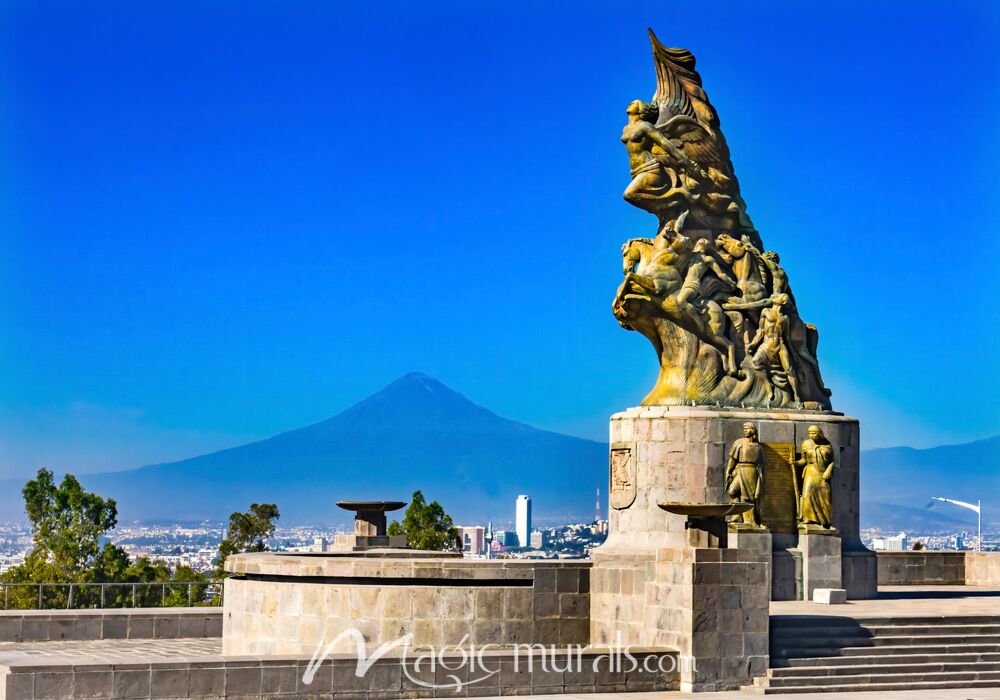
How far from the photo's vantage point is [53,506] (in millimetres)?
44250

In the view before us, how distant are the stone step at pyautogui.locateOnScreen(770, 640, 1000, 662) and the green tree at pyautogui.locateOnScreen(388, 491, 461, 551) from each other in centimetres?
2336

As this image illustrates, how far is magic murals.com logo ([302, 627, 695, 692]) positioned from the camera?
1881 centimetres

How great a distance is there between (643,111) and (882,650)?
A: 1088 cm

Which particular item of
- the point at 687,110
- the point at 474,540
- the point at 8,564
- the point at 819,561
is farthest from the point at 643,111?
the point at 8,564

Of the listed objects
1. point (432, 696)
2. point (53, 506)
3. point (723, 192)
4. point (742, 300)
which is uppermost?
point (723, 192)

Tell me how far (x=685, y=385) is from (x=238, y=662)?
1075cm

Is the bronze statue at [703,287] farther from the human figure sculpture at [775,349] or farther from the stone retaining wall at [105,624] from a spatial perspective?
the stone retaining wall at [105,624]

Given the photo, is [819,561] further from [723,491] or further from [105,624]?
[105,624]

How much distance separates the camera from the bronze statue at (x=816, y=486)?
85.0 feet

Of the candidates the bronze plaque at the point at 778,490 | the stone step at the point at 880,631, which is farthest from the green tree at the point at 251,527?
the stone step at the point at 880,631

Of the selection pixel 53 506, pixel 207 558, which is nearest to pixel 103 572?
pixel 53 506

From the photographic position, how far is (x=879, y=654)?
20.9 meters

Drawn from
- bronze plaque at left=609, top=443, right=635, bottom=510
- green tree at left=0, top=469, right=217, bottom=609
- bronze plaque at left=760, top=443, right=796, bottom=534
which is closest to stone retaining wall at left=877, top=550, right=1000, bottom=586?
bronze plaque at left=760, top=443, right=796, bottom=534

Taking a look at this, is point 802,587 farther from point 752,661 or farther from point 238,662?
point 238,662
